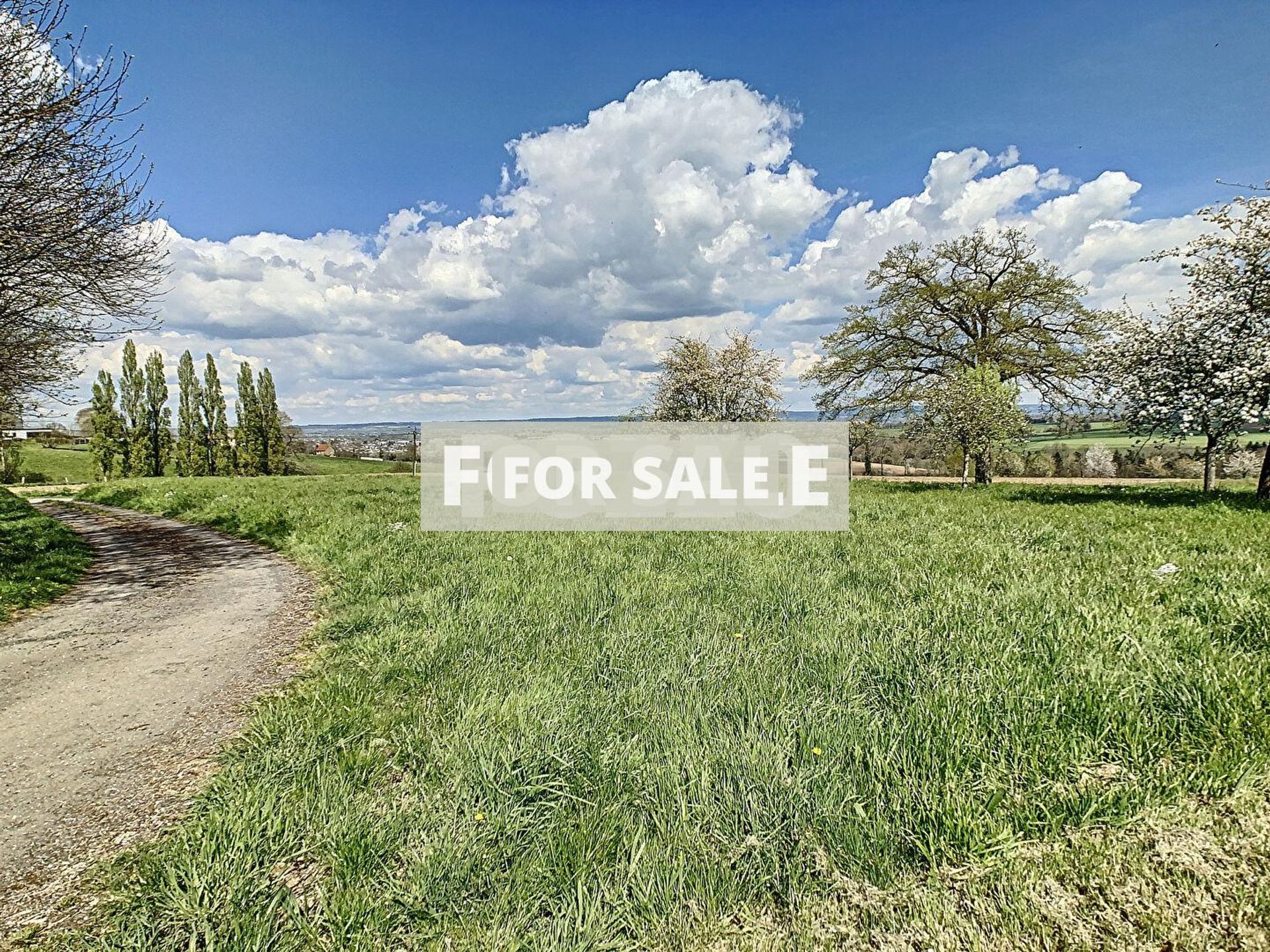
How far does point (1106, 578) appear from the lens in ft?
20.6

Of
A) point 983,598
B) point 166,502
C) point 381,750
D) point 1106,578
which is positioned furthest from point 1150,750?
point 166,502

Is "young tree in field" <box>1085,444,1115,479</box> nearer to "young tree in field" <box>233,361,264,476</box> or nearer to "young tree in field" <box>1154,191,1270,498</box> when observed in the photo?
"young tree in field" <box>1154,191,1270,498</box>

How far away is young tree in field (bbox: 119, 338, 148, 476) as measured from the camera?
1993 inches

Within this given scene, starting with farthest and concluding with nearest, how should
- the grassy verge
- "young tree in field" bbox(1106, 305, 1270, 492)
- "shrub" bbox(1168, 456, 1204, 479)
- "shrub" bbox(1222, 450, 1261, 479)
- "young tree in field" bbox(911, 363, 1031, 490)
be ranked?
1. "shrub" bbox(1168, 456, 1204, 479)
2. "shrub" bbox(1222, 450, 1261, 479)
3. "young tree in field" bbox(911, 363, 1031, 490)
4. "young tree in field" bbox(1106, 305, 1270, 492)
5. the grassy verge

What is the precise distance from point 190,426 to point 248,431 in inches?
194

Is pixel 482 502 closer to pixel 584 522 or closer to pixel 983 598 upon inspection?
pixel 584 522

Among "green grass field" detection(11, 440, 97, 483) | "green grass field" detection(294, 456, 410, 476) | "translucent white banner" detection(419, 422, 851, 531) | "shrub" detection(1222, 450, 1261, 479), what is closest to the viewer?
"translucent white banner" detection(419, 422, 851, 531)

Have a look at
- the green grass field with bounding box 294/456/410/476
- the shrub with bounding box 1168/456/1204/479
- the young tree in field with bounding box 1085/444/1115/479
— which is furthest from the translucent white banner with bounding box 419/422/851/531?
the green grass field with bounding box 294/456/410/476

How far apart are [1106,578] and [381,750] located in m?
7.69

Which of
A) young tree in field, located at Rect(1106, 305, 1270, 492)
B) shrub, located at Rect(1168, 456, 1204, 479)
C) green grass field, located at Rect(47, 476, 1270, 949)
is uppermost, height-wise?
young tree in field, located at Rect(1106, 305, 1270, 492)

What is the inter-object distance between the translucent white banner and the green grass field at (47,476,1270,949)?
605 centimetres

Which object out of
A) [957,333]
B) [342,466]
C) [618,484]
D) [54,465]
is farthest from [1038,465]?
[54,465]

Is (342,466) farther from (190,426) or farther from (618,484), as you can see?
(618,484)

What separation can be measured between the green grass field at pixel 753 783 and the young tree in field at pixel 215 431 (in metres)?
65.1
